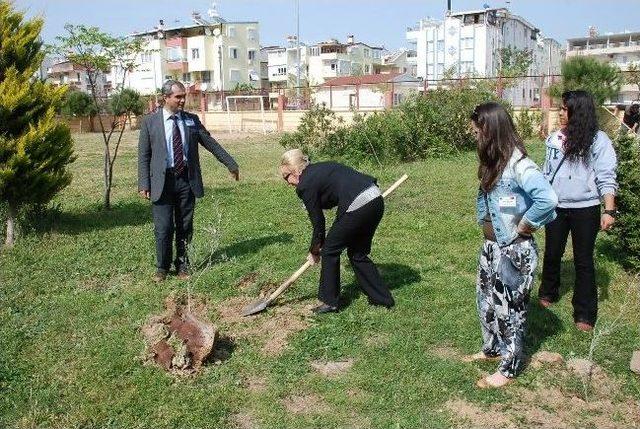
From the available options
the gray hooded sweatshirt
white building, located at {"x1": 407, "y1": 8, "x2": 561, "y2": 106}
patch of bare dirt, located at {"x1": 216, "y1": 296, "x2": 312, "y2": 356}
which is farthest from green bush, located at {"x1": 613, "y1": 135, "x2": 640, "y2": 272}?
white building, located at {"x1": 407, "y1": 8, "x2": 561, "y2": 106}

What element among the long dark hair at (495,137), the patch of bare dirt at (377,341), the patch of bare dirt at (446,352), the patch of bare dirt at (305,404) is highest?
the long dark hair at (495,137)

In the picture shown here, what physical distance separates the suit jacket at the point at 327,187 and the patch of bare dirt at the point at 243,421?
1.58 metres

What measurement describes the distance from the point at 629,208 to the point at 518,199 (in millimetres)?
2772

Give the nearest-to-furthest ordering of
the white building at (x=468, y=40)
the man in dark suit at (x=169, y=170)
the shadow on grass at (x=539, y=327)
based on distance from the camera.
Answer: the shadow on grass at (x=539, y=327)
the man in dark suit at (x=169, y=170)
the white building at (x=468, y=40)

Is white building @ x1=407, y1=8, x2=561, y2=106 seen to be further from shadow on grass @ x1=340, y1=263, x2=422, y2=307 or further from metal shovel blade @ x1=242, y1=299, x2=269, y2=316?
metal shovel blade @ x1=242, y1=299, x2=269, y2=316

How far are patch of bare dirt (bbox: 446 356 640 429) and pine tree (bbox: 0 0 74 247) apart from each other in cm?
554

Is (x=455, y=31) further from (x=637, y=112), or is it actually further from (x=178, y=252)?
(x=178, y=252)

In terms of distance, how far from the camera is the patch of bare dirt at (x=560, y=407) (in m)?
3.28

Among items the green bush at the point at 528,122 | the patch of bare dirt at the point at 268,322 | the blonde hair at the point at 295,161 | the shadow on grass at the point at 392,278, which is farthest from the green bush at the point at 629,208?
the green bush at the point at 528,122

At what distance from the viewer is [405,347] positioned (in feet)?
13.6

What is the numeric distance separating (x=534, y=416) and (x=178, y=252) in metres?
3.72

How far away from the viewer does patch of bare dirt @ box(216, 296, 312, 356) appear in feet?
14.4

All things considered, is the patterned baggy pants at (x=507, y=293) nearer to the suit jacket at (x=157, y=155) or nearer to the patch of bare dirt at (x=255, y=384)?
the patch of bare dirt at (x=255, y=384)

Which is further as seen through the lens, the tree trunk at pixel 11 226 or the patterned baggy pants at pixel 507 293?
the tree trunk at pixel 11 226
